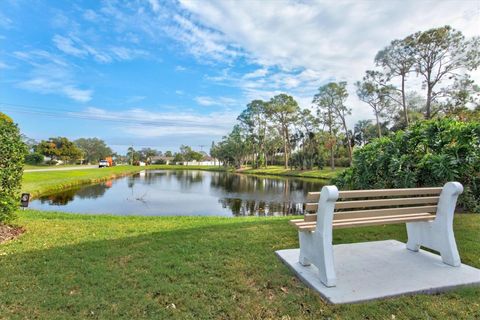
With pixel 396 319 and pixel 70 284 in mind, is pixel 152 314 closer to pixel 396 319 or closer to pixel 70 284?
pixel 70 284

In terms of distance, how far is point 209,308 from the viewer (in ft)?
6.97

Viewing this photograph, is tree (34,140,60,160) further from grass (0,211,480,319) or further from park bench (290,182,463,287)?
park bench (290,182,463,287)

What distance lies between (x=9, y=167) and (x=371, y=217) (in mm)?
5305

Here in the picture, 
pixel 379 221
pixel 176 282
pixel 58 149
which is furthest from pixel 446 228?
pixel 58 149

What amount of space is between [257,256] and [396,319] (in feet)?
4.97

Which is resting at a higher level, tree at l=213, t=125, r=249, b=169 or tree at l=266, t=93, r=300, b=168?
tree at l=266, t=93, r=300, b=168

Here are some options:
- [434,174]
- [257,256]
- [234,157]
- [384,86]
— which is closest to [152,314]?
[257,256]

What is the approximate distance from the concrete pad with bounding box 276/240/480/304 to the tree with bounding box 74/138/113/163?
81.1m

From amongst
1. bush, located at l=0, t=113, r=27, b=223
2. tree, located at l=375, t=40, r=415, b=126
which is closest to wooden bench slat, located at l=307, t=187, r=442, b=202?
bush, located at l=0, t=113, r=27, b=223

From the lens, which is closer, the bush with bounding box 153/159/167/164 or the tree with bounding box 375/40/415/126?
the tree with bounding box 375/40/415/126

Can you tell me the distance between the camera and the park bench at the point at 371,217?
7.93 ft

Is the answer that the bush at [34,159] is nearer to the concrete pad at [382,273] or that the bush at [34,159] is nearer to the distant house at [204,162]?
the distant house at [204,162]

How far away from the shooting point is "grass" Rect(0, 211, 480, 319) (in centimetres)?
208

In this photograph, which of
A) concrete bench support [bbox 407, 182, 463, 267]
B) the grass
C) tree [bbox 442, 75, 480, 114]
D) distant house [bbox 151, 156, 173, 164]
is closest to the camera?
the grass
